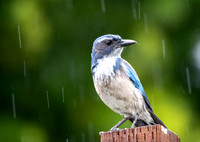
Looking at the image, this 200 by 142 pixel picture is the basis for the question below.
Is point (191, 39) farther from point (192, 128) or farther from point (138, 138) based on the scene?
point (138, 138)

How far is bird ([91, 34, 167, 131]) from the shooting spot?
5668 mm

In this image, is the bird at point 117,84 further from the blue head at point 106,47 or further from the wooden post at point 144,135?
the wooden post at point 144,135

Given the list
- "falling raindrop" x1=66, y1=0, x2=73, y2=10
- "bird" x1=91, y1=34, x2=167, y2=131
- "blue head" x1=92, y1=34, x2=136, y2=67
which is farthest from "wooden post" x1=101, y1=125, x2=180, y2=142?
"falling raindrop" x1=66, y1=0, x2=73, y2=10

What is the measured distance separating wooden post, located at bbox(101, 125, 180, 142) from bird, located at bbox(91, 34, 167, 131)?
38.9 inches

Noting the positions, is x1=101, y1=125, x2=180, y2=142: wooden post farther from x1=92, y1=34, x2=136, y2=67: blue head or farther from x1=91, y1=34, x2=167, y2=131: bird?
x1=92, y1=34, x2=136, y2=67: blue head

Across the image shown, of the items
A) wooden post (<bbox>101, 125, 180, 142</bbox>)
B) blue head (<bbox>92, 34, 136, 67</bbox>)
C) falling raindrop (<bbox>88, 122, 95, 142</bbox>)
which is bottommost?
falling raindrop (<bbox>88, 122, 95, 142</bbox>)

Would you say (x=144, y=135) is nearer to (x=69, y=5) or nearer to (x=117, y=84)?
(x=117, y=84)

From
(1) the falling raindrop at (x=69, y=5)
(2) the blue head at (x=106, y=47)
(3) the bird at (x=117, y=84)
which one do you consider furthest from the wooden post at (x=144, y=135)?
(1) the falling raindrop at (x=69, y=5)

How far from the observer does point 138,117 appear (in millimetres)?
5977

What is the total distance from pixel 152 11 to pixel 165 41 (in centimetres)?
59

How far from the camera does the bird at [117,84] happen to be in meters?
5.67

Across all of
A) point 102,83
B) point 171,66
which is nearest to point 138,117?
point 102,83

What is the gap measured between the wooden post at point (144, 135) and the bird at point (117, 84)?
99 centimetres

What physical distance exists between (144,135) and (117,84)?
4.42ft
